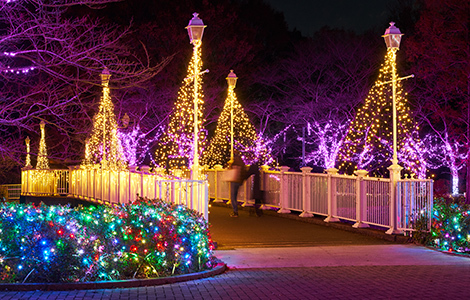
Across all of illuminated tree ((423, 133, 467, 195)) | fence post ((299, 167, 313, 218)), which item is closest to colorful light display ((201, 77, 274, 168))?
illuminated tree ((423, 133, 467, 195))

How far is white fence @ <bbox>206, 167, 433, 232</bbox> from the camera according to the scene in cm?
1362

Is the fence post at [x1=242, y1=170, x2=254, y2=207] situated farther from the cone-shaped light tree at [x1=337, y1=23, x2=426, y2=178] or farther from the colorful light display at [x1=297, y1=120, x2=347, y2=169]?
the colorful light display at [x1=297, y1=120, x2=347, y2=169]

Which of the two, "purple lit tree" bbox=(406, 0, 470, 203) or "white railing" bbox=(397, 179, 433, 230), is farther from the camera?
"purple lit tree" bbox=(406, 0, 470, 203)

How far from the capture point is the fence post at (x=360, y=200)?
48.8 ft

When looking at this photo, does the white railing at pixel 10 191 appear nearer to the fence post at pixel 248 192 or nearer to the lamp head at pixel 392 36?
the fence post at pixel 248 192

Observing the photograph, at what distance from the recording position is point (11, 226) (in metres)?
9.13

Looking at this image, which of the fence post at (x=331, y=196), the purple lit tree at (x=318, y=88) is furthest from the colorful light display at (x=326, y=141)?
the fence post at (x=331, y=196)

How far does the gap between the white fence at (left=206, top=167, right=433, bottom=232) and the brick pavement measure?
142 inches

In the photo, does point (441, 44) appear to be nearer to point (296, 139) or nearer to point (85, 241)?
point (296, 139)

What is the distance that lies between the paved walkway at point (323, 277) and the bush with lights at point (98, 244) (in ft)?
1.70

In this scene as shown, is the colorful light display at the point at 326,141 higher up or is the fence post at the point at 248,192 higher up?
the colorful light display at the point at 326,141

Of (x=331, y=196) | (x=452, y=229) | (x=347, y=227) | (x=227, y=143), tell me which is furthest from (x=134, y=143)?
(x=452, y=229)

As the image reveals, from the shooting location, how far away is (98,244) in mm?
9203

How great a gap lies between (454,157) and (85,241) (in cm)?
2864
